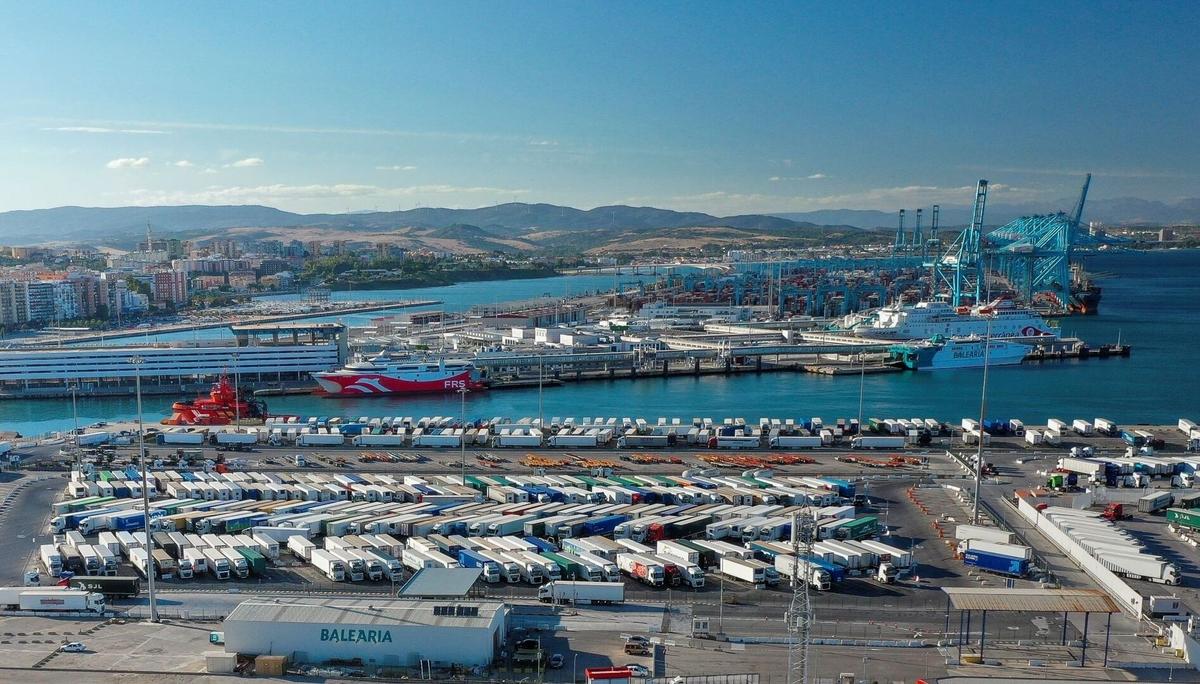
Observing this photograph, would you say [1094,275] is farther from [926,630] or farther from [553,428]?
[926,630]

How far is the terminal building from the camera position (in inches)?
634

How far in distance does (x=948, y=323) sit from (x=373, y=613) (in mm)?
19591

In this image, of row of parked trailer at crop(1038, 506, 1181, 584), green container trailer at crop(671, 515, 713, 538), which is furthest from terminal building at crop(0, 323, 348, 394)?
row of parked trailer at crop(1038, 506, 1181, 584)

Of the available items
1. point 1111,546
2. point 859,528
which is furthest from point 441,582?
point 1111,546

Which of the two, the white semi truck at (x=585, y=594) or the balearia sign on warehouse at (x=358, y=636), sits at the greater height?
the balearia sign on warehouse at (x=358, y=636)

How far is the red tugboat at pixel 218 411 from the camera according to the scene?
12.9 m

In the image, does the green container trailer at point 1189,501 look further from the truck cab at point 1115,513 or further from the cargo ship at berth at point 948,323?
the cargo ship at berth at point 948,323

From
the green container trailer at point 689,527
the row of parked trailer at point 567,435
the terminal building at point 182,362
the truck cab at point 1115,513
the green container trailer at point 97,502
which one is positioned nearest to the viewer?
the green container trailer at point 689,527

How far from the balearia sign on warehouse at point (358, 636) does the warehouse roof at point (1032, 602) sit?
10.0 feet

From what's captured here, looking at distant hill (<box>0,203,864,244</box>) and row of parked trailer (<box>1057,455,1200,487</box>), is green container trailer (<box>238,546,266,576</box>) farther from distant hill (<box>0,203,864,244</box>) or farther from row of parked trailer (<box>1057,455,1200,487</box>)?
distant hill (<box>0,203,864,244</box>)

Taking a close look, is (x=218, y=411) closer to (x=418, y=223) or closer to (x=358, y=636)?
(x=358, y=636)

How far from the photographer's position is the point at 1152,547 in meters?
6.77

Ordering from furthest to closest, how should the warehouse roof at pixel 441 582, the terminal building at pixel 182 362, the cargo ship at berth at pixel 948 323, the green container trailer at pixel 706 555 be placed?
1. the cargo ship at berth at pixel 948 323
2. the terminal building at pixel 182 362
3. the green container trailer at pixel 706 555
4. the warehouse roof at pixel 441 582

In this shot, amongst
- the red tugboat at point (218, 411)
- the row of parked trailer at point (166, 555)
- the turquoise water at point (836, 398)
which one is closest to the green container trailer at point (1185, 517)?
the turquoise water at point (836, 398)
